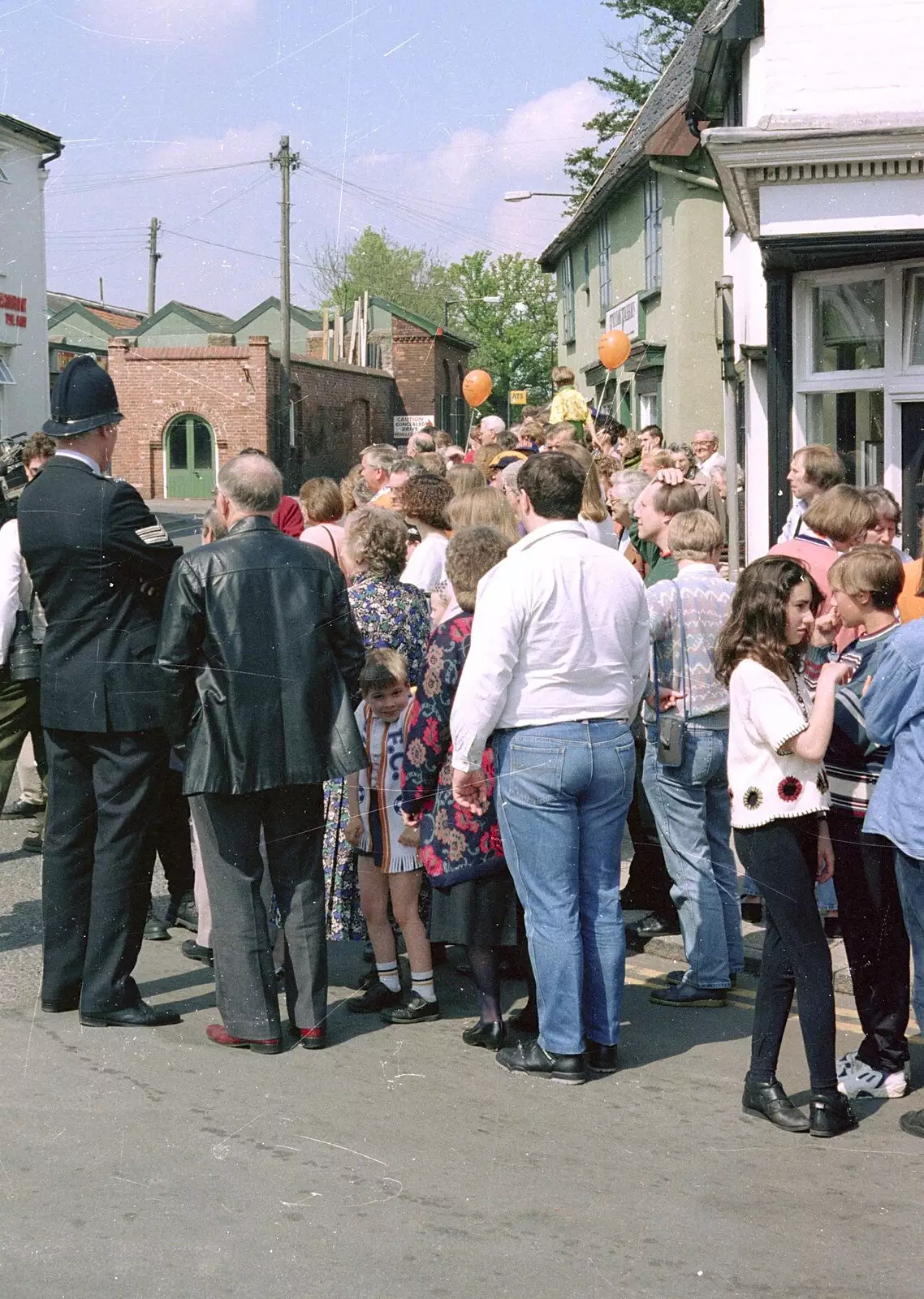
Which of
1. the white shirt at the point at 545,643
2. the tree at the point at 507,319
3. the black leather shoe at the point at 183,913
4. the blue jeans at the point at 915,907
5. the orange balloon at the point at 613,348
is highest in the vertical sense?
the tree at the point at 507,319

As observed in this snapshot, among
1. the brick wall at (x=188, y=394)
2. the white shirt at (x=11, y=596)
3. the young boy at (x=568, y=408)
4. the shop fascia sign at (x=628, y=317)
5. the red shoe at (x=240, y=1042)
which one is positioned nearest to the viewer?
the red shoe at (x=240, y=1042)

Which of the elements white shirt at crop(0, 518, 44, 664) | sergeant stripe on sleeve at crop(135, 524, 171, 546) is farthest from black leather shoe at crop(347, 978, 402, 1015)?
white shirt at crop(0, 518, 44, 664)

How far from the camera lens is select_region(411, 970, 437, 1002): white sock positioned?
579 cm

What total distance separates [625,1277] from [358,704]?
9.00 ft

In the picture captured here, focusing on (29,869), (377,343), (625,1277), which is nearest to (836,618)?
(625,1277)

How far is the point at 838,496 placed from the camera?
6.14m

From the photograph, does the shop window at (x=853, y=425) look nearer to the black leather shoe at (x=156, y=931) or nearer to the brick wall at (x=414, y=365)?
the black leather shoe at (x=156, y=931)

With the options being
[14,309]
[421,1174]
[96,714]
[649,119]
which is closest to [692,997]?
[421,1174]

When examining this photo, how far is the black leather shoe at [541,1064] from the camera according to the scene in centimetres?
511

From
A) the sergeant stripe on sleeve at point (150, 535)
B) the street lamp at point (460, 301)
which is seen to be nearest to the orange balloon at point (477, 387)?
the sergeant stripe on sleeve at point (150, 535)

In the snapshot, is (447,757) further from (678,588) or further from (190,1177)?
(190,1177)

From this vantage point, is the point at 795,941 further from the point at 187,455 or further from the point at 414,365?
the point at 414,365

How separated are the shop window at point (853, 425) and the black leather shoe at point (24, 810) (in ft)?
19.3

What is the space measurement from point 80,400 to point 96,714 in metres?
1.15
